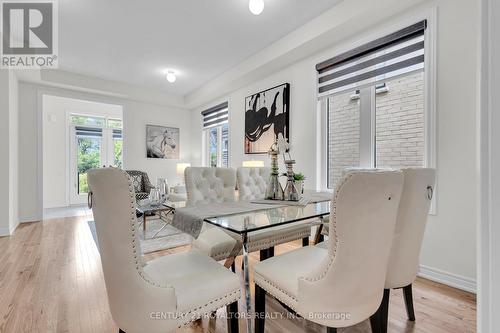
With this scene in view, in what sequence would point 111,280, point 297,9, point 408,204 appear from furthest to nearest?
1. point 297,9
2. point 408,204
3. point 111,280

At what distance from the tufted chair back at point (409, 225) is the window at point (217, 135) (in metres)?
4.15

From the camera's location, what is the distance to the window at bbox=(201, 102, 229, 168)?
5.21 m

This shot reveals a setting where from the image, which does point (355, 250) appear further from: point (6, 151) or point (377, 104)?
point (6, 151)

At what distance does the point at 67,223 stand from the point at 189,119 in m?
3.60

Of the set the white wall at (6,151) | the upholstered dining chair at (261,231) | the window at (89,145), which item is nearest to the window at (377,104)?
the upholstered dining chair at (261,231)

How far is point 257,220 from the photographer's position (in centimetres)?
138

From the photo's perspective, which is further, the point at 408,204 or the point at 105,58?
the point at 105,58

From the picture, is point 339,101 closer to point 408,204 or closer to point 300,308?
point 408,204

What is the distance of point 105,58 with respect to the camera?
3.85 metres

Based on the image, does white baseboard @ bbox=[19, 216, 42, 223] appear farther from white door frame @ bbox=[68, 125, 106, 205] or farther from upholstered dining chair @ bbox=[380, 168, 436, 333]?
upholstered dining chair @ bbox=[380, 168, 436, 333]

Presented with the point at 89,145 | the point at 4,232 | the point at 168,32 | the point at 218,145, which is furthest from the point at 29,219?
the point at 168,32

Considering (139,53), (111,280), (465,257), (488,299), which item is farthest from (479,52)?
(139,53)

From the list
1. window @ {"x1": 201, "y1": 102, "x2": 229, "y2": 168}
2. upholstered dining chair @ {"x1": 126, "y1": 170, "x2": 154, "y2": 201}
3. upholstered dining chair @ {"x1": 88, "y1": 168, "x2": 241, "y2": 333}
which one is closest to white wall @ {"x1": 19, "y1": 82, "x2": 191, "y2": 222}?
upholstered dining chair @ {"x1": 126, "y1": 170, "x2": 154, "y2": 201}

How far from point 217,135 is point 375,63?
12.2 feet
